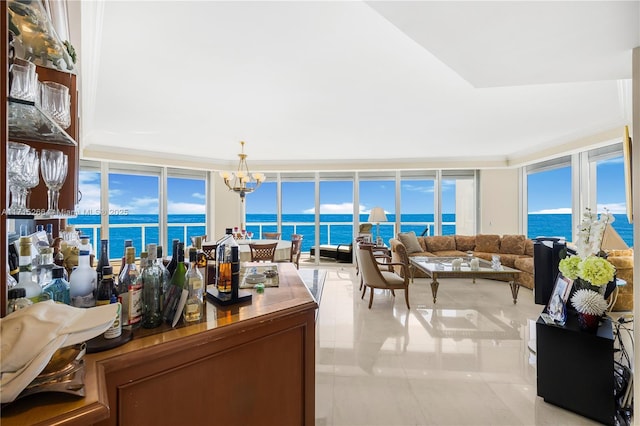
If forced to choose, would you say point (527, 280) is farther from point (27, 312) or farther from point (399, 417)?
point (27, 312)

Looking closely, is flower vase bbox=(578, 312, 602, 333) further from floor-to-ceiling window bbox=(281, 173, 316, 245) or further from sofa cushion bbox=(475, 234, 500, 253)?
floor-to-ceiling window bbox=(281, 173, 316, 245)

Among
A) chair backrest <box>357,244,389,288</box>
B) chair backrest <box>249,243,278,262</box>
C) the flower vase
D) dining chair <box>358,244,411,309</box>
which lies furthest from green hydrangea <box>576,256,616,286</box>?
chair backrest <box>249,243,278,262</box>

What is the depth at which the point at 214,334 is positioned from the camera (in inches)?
44.3

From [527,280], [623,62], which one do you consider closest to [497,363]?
[623,62]

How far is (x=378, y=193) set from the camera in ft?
25.6

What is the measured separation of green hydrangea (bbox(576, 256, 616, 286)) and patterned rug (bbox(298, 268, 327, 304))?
3.35 meters

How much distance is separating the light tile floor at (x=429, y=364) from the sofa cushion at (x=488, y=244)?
6.53ft

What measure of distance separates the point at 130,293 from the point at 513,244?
271 inches

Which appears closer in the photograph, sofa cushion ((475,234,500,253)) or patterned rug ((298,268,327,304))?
patterned rug ((298,268,327,304))

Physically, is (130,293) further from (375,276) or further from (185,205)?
(185,205)

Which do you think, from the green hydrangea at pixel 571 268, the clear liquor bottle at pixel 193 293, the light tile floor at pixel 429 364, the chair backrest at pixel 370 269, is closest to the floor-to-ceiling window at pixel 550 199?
the light tile floor at pixel 429 364

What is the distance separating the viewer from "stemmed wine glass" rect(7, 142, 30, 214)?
0.92 metres

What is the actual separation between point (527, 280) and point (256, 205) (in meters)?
6.20

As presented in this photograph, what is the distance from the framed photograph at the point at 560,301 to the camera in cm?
213
